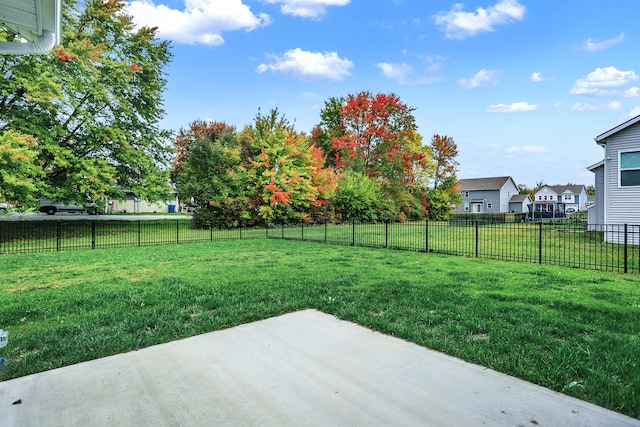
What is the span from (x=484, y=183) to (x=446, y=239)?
44.4 m

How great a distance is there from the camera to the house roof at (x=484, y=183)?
49.9m

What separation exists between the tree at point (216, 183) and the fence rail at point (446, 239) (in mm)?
1471

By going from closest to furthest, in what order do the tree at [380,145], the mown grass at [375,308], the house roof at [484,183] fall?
the mown grass at [375,308] < the tree at [380,145] < the house roof at [484,183]

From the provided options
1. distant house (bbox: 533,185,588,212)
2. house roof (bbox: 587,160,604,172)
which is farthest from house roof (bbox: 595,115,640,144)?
distant house (bbox: 533,185,588,212)

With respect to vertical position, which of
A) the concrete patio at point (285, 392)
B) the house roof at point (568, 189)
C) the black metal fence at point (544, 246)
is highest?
the house roof at point (568, 189)

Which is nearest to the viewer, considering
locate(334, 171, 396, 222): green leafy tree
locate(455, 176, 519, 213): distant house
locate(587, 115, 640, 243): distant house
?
locate(587, 115, 640, 243): distant house

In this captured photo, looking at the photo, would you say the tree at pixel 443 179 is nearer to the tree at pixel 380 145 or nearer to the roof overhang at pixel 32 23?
the tree at pixel 380 145

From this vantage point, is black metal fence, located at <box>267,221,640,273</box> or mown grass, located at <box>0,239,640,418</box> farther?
black metal fence, located at <box>267,221,640,273</box>

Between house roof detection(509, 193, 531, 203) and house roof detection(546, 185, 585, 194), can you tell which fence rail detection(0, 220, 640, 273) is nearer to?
house roof detection(509, 193, 531, 203)

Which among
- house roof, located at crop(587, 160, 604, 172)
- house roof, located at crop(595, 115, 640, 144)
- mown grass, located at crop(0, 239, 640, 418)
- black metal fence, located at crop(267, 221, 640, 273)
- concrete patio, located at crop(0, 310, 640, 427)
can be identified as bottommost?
concrete patio, located at crop(0, 310, 640, 427)

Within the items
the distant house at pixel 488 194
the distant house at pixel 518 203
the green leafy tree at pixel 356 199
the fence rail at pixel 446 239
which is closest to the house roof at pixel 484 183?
the distant house at pixel 488 194

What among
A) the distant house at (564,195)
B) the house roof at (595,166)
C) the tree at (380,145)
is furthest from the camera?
the distant house at (564,195)

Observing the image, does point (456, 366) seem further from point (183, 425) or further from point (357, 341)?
point (183, 425)

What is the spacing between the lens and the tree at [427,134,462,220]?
31.2 meters
